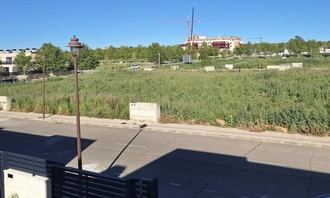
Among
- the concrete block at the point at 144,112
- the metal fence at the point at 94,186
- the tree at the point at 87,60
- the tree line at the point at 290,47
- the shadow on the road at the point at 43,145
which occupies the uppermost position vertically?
the tree line at the point at 290,47

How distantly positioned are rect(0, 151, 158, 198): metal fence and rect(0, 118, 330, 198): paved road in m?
2.75

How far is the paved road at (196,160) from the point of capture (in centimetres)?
1072

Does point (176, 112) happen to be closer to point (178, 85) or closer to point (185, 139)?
point (185, 139)

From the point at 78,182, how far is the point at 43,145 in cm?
952

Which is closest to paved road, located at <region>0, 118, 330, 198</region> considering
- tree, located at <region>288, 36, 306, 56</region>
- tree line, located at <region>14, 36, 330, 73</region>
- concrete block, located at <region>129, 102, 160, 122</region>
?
concrete block, located at <region>129, 102, 160, 122</region>

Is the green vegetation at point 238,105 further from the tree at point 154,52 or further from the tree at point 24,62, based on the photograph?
the tree at point 154,52

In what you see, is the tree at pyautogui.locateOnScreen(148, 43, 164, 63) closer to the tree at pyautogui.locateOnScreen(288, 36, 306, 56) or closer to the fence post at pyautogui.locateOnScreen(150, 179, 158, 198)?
the tree at pyautogui.locateOnScreen(288, 36, 306, 56)

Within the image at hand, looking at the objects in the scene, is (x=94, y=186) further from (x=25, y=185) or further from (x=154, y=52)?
(x=154, y=52)

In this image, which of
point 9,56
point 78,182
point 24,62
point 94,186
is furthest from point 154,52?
point 94,186

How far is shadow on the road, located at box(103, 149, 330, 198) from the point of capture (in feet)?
33.9

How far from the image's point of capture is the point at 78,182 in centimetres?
830

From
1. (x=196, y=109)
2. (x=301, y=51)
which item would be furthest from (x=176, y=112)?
(x=301, y=51)

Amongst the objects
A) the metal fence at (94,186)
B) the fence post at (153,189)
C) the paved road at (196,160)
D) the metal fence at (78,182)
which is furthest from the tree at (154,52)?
the fence post at (153,189)

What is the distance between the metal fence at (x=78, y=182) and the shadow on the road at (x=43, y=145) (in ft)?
16.5
